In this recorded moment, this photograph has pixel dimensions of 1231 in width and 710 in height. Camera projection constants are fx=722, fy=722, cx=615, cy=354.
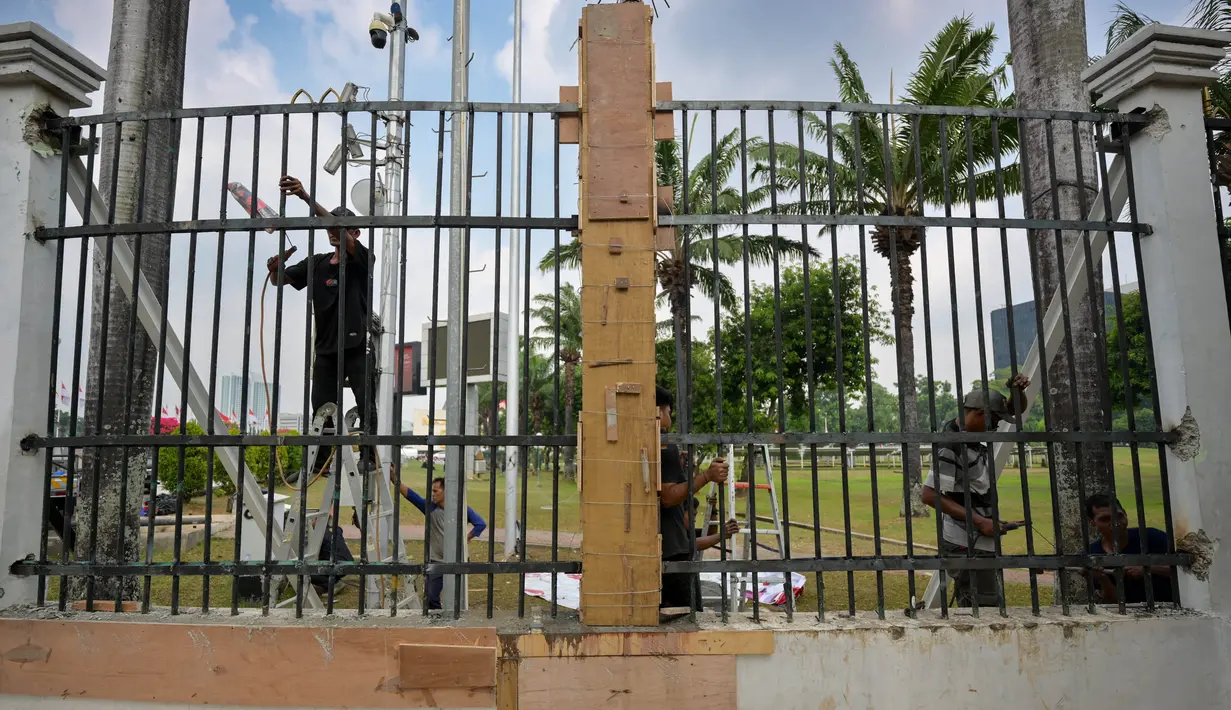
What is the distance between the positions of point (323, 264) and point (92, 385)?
118 inches

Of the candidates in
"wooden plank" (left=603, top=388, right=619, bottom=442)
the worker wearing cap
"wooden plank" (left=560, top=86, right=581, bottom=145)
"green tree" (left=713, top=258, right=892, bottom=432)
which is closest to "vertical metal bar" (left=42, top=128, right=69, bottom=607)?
"wooden plank" (left=560, top=86, right=581, bottom=145)

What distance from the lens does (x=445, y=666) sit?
3.12 meters

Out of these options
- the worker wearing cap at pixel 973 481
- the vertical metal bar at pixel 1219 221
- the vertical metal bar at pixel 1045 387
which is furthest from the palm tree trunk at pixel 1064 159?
the vertical metal bar at pixel 1045 387

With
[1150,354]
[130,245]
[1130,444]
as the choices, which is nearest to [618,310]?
[1130,444]

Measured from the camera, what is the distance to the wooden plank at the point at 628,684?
3109 mm

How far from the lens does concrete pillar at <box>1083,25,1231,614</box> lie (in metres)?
3.46

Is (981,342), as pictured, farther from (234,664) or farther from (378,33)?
(378,33)

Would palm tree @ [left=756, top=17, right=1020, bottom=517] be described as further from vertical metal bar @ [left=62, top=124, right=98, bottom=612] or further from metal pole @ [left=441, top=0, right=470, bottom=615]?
vertical metal bar @ [left=62, top=124, right=98, bottom=612]

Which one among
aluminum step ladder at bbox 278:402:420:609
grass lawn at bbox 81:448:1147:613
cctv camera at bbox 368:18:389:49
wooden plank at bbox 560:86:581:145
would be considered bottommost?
grass lawn at bbox 81:448:1147:613

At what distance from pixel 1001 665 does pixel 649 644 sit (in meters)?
1.59

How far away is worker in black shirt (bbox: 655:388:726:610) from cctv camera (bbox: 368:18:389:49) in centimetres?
Answer: 837

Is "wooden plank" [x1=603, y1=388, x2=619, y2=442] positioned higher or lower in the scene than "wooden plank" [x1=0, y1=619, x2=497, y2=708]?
higher

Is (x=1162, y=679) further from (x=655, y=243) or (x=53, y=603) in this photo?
(x=53, y=603)

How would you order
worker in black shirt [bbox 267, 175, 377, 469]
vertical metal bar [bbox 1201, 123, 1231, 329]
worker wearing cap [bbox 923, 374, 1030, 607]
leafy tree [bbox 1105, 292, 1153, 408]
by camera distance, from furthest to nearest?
leafy tree [bbox 1105, 292, 1153, 408] < worker in black shirt [bbox 267, 175, 377, 469] < worker wearing cap [bbox 923, 374, 1030, 607] < vertical metal bar [bbox 1201, 123, 1231, 329]
